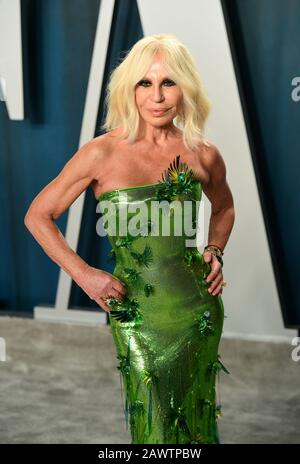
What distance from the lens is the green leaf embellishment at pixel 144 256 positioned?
284 centimetres

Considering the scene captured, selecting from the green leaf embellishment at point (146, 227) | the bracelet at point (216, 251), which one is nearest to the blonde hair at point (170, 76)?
the green leaf embellishment at point (146, 227)

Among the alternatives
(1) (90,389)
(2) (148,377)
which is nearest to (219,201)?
(2) (148,377)

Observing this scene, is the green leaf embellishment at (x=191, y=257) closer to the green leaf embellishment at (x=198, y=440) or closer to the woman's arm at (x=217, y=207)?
the woman's arm at (x=217, y=207)

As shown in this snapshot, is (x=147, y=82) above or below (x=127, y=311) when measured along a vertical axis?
above

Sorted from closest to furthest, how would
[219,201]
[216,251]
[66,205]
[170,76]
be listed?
1. [170,76]
2. [66,205]
3. [216,251]
4. [219,201]

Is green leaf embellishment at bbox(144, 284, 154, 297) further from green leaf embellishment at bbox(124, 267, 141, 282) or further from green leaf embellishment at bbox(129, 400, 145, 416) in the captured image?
green leaf embellishment at bbox(129, 400, 145, 416)

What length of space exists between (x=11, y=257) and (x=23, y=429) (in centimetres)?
168

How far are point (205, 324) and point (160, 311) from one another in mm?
155

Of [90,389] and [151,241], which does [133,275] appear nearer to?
[151,241]

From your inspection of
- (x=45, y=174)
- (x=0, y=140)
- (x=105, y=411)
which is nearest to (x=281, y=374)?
(x=105, y=411)

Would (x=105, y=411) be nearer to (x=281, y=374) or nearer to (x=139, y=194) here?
(x=281, y=374)

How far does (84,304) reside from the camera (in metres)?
5.66

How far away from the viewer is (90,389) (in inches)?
190

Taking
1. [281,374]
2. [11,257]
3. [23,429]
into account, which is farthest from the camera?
[11,257]
